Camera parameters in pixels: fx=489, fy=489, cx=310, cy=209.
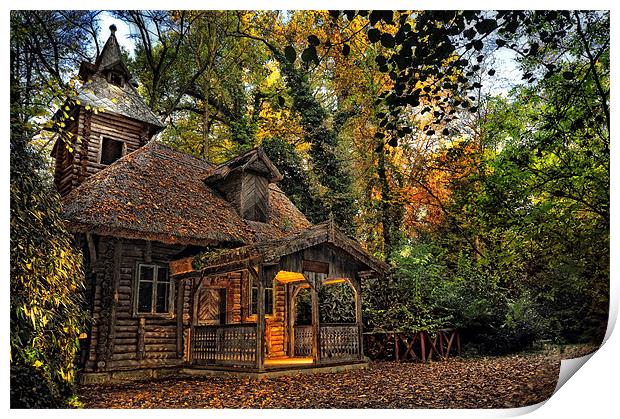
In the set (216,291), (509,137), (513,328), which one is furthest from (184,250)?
(513,328)

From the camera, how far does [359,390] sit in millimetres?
7902

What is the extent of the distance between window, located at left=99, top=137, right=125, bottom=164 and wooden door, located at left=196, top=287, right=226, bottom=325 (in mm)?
4073

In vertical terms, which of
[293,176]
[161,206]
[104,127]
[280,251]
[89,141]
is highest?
[104,127]

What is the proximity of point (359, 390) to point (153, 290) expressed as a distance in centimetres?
465

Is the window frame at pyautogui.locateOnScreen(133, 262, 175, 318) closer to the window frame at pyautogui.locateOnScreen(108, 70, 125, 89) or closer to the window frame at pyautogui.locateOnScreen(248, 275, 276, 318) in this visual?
the window frame at pyautogui.locateOnScreen(248, 275, 276, 318)

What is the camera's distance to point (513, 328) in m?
12.3

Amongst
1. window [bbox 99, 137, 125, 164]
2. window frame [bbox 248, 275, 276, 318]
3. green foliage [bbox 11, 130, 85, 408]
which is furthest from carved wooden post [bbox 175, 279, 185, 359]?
green foliage [bbox 11, 130, 85, 408]

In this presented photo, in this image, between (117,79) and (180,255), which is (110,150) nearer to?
(117,79)

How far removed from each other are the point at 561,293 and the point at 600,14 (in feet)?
19.3

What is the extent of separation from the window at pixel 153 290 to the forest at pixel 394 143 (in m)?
2.06

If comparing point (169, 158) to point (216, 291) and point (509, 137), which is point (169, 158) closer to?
point (216, 291)

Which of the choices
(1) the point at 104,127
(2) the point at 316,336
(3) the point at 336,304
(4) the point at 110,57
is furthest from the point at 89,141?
(3) the point at 336,304

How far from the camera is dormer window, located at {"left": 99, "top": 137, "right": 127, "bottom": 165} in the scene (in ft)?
38.7

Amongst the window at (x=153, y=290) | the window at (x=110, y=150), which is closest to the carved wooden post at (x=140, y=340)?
the window at (x=153, y=290)
